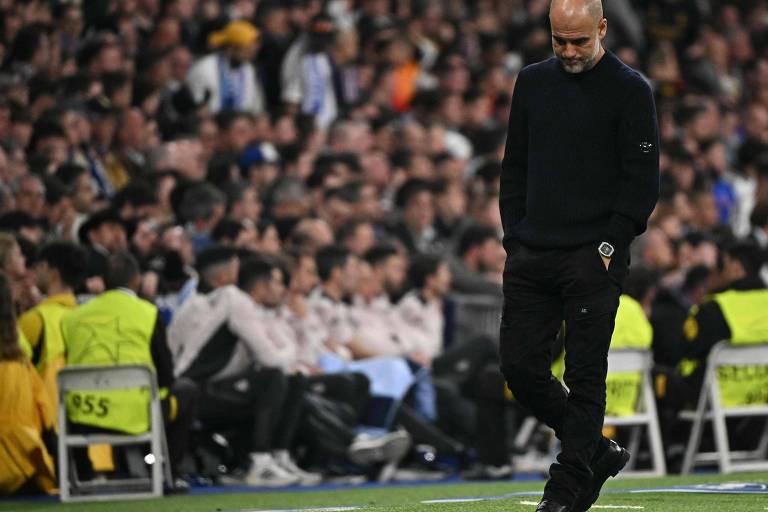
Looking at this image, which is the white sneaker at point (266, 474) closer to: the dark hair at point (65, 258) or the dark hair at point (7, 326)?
the dark hair at point (65, 258)

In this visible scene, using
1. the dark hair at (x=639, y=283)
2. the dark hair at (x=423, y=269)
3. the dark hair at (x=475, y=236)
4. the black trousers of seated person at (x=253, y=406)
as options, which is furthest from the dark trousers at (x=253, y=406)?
the dark hair at (x=475, y=236)

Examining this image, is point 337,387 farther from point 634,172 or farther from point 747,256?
point 634,172

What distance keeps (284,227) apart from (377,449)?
3119 millimetres

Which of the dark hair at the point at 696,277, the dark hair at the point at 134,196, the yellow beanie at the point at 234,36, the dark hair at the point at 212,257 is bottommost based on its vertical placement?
the dark hair at the point at 696,277

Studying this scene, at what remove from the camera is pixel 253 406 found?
12.2 m

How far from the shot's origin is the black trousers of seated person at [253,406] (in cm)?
1214

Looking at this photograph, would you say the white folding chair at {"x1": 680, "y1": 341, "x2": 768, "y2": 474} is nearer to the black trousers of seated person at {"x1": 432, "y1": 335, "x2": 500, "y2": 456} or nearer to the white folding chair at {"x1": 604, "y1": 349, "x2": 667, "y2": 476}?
the white folding chair at {"x1": 604, "y1": 349, "x2": 667, "y2": 476}

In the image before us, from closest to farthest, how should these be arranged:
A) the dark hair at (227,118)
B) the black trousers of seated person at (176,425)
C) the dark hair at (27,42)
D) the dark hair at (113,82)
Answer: the black trousers of seated person at (176,425) < the dark hair at (27,42) < the dark hair at (113,82) < the dark hair at (227,118)

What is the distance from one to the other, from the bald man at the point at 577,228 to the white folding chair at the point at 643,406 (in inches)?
183

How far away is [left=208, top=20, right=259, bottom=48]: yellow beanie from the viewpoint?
17.8 meters

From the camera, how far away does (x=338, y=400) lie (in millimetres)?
12953

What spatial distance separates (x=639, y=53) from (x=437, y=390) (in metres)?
11.6

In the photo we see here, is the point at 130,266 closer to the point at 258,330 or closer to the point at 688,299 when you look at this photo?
the point at 258,330

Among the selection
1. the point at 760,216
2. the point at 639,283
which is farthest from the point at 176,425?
the point at 760,216
